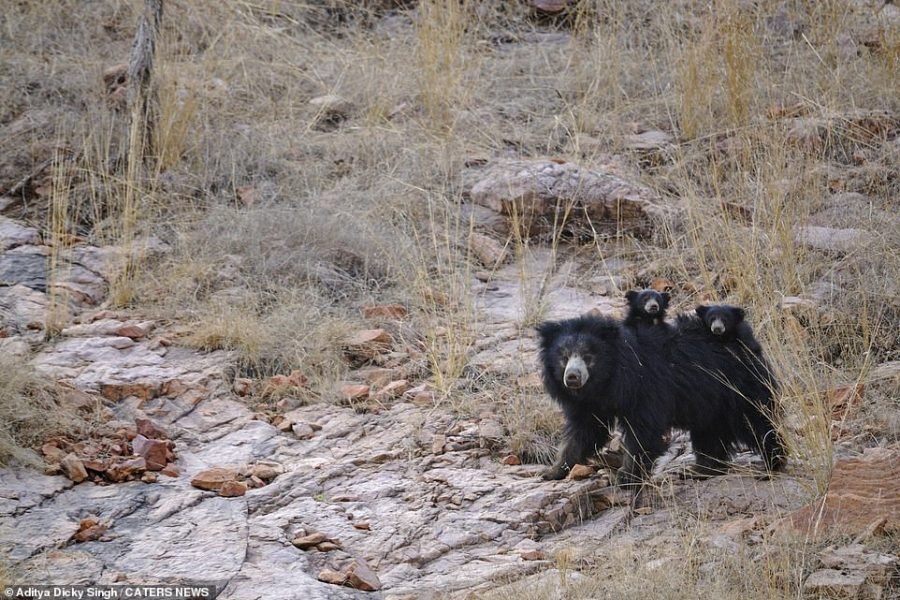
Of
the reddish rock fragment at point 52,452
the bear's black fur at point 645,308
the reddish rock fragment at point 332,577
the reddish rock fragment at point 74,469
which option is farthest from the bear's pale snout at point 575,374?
the reddish rock fragment at point 52,452

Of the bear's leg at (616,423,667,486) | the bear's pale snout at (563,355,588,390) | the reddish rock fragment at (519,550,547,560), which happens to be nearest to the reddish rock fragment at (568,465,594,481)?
the bear's leg at (616,423,667,486)

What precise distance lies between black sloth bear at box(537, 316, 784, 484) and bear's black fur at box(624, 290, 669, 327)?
A: 21 cm

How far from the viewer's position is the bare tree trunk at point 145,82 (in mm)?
8852

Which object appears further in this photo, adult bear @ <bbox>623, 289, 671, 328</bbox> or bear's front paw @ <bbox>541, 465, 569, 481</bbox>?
adult bear @ <bbox>623, 289, 671, 328</bbox>

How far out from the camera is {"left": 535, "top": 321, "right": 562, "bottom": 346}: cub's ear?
18.2 ft

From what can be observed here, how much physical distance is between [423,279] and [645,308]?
1.94 m

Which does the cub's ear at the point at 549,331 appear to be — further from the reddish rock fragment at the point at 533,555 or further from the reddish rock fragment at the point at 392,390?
the reddish rock fragment at the point at 533,555

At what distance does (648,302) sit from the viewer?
5777 mm

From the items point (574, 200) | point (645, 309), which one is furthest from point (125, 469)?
point (574, 200)

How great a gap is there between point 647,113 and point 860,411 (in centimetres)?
486

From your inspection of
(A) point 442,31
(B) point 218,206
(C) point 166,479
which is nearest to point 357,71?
(A) point 442,31

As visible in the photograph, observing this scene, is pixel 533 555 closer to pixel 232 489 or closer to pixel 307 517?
pixel 307 517

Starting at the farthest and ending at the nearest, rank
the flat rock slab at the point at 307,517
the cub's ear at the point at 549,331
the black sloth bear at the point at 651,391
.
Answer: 1. the cub's ear at the point at 549,331
2. the black sloth bear at the point at 651,391
3. the flat rock slab at the point at 307,517

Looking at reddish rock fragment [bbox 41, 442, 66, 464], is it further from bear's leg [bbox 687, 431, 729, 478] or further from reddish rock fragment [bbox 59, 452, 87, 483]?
bear's leg [bbox 687, 431, 729, 478]
